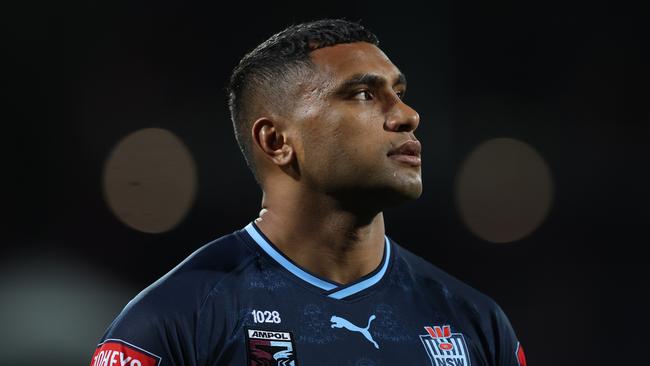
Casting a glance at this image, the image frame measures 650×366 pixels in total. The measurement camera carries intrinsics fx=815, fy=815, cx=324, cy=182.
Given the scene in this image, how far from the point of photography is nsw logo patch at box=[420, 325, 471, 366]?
2.68 m

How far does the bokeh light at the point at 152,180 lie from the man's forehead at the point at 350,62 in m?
4.67

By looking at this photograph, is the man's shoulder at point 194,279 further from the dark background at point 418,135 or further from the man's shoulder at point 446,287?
the dark background at point 418,135

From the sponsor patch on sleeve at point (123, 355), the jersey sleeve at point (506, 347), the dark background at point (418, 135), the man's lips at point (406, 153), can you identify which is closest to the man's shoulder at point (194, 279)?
the sponsor patch on sleeve at point (123, 355)

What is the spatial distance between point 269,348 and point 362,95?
0.90 m

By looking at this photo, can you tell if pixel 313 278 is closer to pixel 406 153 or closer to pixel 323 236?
pixel 323 236

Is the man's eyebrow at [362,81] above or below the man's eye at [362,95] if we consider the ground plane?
above

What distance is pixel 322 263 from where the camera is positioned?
2789 millimetres

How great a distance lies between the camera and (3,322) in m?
7.05

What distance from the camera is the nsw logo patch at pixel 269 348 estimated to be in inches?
97.8

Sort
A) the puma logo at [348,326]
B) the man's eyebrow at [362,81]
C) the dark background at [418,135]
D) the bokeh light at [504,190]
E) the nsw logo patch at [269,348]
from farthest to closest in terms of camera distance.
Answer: the bokeh light at [504,190] → the dark background at [418,135] → the man's eyebrow at [362,81] → the puma logo at [348,326] → the nsw logo patch at [269,348]

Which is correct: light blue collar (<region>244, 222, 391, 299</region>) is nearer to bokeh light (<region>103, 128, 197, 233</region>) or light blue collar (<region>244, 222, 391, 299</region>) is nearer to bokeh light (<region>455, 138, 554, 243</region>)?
bokeh light (<region>103, 128, 197, 233</region>)

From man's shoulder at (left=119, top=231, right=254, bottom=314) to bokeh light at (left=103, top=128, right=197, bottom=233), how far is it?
459 centimetres

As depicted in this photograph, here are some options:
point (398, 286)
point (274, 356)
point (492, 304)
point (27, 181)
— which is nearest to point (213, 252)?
point (274, 356)

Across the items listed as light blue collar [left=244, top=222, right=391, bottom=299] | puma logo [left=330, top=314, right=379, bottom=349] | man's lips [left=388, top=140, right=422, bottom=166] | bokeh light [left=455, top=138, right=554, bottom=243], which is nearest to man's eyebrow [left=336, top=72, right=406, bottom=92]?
man's lips [left=388, top=140, right=422, bottom=166]
